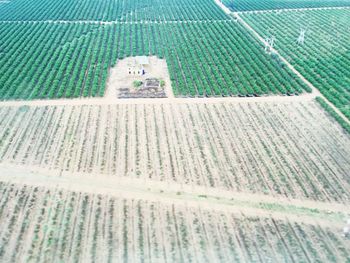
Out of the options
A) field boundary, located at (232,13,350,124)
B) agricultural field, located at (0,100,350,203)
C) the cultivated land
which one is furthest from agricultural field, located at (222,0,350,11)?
agricultural field, located at (0,100,350,203)

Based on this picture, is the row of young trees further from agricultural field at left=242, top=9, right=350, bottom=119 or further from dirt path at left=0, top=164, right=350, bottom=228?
agricultural field at left=242, top=9, right=350, bottom=119

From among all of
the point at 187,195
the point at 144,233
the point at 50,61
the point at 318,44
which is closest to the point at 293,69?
the point at 318,44

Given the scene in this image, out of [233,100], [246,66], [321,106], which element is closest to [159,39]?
[246,66]

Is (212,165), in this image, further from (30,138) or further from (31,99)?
(31,99)

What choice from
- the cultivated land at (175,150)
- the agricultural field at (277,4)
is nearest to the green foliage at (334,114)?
the cultivated land at (175,150)

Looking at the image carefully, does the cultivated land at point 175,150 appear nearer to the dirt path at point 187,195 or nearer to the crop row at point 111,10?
the dirt path at point 187,195

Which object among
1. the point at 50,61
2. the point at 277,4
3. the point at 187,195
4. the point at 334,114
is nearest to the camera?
the point at 187,195

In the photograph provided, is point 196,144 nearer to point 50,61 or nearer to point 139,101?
point 139,101

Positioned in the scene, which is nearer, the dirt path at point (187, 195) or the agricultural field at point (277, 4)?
the dirt path at point (187, 195)
